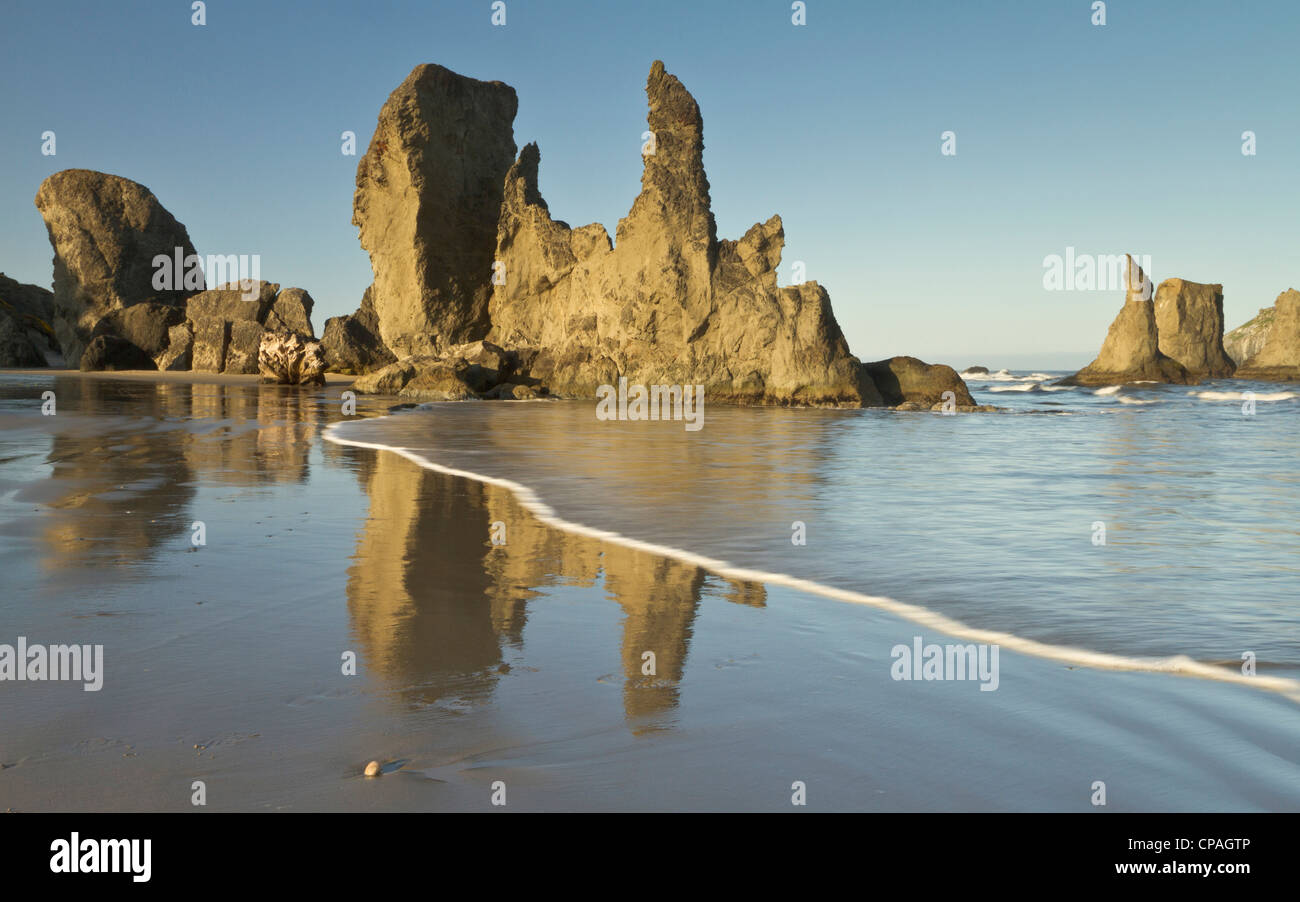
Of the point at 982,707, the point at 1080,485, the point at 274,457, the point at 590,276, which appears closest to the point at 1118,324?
the point at 590,276

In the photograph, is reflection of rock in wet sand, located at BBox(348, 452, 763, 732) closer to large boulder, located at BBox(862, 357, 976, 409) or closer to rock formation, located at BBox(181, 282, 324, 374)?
large boulder, located at BBox(862, 357, 976, 409)

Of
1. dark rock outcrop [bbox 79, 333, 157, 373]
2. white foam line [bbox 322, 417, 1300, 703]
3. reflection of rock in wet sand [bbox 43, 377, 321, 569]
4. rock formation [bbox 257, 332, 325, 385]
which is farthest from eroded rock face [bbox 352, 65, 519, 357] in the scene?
white foam line [bbox 322, 417, 1300, 703]

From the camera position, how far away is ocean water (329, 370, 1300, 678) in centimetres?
607

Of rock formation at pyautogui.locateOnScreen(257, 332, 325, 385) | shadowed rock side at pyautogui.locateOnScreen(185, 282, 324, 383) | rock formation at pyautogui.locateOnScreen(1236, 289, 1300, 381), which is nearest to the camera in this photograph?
rock formation at pyautogui.locateOnScreen(257, 332, 325, 385)

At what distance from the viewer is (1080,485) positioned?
13.9m

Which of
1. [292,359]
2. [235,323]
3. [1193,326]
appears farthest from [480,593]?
[1193,326]

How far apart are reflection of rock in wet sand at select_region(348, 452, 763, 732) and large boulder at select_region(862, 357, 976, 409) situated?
33.3m

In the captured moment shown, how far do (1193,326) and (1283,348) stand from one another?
8.29 metres

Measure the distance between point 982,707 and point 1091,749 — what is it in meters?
0.56

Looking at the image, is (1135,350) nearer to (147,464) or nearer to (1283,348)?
(1283,348)

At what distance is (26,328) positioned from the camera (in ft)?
244

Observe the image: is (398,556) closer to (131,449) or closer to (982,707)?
(982,707)

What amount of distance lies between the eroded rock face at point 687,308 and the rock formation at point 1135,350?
2127 inches

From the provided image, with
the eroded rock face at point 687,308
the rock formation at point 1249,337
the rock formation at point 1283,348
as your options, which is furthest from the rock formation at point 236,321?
the rock formation at point 1249,337
